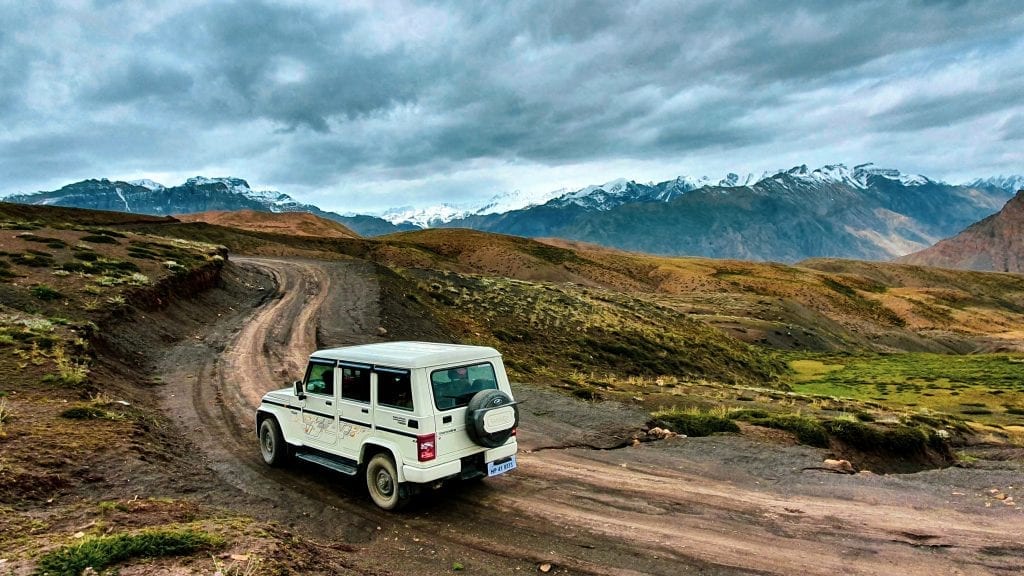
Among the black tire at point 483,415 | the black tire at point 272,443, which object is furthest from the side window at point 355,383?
the black tire at point 272,443

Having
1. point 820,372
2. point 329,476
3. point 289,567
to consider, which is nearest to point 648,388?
point 329,476

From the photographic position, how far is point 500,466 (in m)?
11.3

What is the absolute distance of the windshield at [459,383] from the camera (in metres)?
10.5

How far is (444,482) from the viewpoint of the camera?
10.5 metres

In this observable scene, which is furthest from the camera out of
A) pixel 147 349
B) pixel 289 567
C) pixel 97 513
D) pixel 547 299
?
pixel 547 299

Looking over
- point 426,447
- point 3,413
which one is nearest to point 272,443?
point 426,447

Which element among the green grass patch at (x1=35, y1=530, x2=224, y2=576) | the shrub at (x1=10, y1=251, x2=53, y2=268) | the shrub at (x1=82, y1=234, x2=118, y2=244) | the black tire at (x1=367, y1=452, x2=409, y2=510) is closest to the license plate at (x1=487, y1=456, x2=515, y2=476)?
the black tire at (x1=367, y1=452, x2=409, y2=510)

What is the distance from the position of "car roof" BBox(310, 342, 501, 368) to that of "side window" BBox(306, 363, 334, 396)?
234 millimetres

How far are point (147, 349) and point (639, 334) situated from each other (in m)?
34.5

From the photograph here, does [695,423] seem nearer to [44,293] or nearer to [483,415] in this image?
[483,415]

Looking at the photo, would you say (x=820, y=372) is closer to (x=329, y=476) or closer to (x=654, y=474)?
(x=654, y=474)

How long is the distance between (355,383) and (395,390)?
118 cm

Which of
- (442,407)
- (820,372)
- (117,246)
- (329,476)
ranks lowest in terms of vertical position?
(820,372)

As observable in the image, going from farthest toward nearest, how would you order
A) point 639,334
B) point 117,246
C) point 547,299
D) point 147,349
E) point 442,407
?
point 547,299, point 639,334, point 117,246, point 147,349, point 442,407
